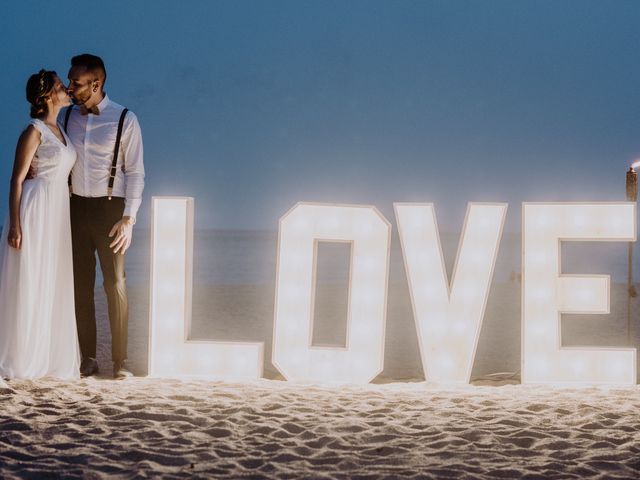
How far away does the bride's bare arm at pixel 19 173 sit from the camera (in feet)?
16.2

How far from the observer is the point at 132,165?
207 inches

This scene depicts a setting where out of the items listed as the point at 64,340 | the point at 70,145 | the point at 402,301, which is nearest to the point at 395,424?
the point at 64,340

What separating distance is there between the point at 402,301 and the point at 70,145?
26.9 feet

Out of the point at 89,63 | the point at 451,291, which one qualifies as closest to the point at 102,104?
the point at 89,63

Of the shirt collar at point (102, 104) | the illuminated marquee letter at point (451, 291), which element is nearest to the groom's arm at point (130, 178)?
the shirt collar at point (102, 104)

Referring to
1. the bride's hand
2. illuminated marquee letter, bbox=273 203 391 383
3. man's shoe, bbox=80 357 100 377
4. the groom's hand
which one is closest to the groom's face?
the groom's hand

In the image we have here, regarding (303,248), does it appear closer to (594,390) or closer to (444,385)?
(444,385)

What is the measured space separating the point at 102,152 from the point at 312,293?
204 cm

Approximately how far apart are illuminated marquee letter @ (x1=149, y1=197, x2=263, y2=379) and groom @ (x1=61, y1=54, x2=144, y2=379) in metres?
0.29

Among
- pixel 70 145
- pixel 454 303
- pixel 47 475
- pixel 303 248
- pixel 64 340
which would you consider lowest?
pixel 47 475

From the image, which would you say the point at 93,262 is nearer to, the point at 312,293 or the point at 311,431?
the point at 312,293

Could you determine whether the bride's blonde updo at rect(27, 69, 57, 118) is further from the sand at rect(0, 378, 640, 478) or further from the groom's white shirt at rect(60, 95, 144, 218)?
the sand at rect(0, 378, 640, 478)

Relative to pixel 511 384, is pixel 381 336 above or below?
above

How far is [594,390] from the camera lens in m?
5.11
